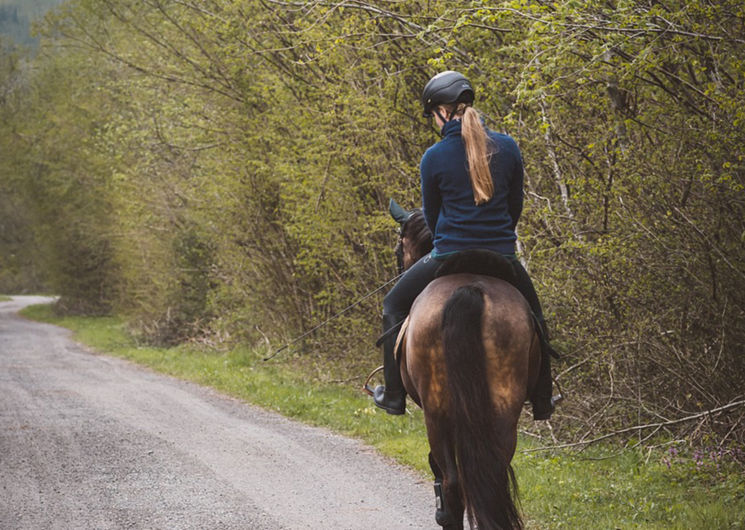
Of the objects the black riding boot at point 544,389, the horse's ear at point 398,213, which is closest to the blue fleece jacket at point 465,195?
the black riding boot at point 544,389

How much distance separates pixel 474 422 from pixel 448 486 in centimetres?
58

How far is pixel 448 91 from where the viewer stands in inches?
185

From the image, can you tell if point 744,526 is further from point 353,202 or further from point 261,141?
point 261,141

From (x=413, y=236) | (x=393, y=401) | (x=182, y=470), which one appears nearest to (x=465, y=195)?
(x=413, y=236)

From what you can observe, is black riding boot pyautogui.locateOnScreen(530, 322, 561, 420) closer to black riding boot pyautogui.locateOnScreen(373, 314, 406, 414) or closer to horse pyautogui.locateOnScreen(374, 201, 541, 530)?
horse pyautogui.locateOnScreen(374, 201, 541, 530)

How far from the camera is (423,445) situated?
27.9ft

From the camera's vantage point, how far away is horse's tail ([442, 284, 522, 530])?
12.9 ft

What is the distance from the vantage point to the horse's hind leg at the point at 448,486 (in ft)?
14.1

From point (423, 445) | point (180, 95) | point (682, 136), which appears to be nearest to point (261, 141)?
point (180, 95)

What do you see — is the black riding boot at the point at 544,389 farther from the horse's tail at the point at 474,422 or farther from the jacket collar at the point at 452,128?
the jacket collar at the point at 452,128

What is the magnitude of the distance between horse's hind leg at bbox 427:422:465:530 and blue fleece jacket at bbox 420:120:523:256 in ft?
3.30

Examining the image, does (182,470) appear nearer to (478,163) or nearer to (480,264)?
(480,264)

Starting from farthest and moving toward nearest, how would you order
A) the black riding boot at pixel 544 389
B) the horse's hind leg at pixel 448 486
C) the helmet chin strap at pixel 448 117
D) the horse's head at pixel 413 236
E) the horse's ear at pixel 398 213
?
the horse's ear at pixel 398 213, the horse's head at pixel 413 236, the helmet chin strap at pixel 448 117, the black riding boot at pixel 544 389, the horse's hind leg at pixel 448 486

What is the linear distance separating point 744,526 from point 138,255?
20.4m
